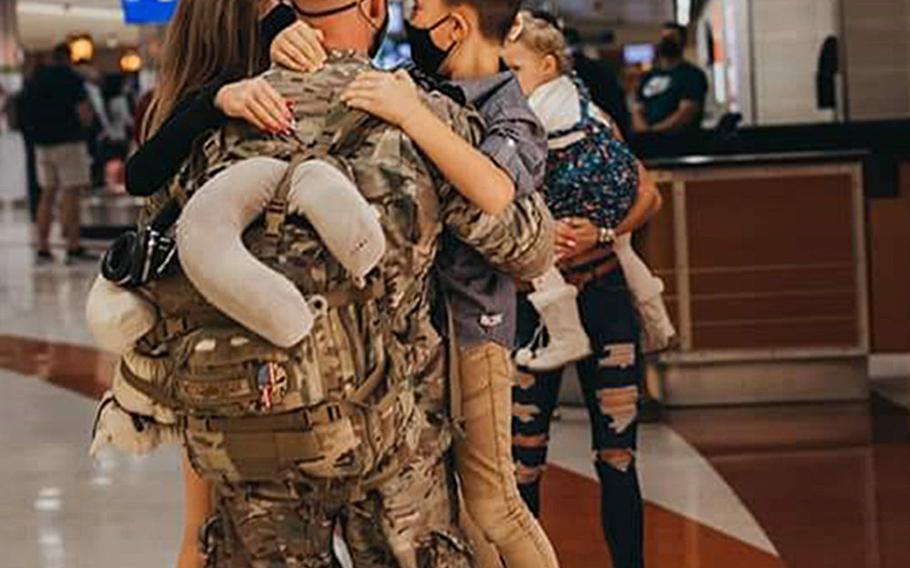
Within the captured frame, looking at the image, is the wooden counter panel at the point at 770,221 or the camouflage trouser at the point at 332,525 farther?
the wooden counter panel at the point at 770,221

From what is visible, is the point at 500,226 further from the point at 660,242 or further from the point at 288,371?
the point at 660,242

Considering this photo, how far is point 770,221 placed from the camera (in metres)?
8.20

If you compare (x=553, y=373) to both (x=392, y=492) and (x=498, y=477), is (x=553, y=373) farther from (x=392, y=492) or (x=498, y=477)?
(x=392, y=492)

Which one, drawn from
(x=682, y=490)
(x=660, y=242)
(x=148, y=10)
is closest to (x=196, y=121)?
(x=682, y=490)

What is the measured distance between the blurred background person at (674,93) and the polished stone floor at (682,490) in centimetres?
366

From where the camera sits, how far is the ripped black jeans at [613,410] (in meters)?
4.56

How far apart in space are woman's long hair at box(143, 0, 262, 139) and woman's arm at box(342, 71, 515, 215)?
747 mm

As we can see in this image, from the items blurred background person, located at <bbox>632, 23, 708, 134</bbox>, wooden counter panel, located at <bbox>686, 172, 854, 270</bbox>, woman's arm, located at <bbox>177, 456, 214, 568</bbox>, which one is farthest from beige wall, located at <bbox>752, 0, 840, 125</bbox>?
woman's arm, located at <bbox>177, 456, 214, 568</bbox>

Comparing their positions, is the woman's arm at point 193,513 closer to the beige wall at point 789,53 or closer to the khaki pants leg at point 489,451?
the khaki pants leg at point 489,451

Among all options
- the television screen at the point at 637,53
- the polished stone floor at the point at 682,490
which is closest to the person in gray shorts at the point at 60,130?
the polished stone floor at the point at 682,490

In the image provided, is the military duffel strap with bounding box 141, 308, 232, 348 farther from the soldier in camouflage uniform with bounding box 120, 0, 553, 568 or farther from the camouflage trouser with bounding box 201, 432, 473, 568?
the camouflage trouser with bounding box 201, 432, 473, 568

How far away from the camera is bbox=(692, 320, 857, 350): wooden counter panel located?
8.16m

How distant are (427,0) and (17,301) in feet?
34.5

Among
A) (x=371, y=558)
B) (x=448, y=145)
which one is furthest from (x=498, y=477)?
(x=448, y=145)
